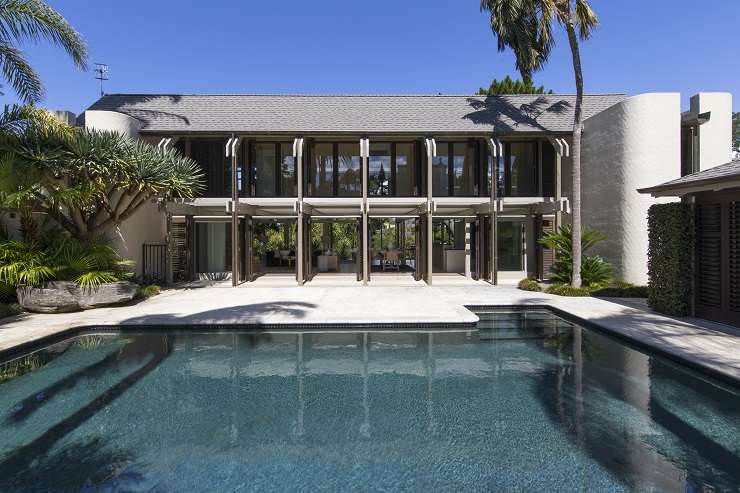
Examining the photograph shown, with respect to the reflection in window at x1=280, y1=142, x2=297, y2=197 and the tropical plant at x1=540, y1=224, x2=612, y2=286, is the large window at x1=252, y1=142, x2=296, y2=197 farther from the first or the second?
the tropical plant at x1=540, y1=224, x2=612, y2=286

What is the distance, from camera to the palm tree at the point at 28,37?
957 centimetres

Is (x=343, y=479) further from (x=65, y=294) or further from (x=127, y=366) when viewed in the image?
(x=65, y=294)

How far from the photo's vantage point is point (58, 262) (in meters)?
10.1

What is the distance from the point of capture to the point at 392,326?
8.41 m

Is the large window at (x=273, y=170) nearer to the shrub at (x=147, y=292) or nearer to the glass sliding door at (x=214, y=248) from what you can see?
the glass sliding door at (x=214, y=248)

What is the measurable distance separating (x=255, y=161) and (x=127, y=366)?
12.2 metres

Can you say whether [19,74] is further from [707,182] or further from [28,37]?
[707,182]

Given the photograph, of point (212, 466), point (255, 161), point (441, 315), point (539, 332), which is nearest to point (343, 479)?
point (212, 466)

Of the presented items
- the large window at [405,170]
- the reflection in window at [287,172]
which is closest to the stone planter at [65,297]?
the reflection in window at [287,172]

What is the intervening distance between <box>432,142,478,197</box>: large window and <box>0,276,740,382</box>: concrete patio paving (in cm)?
540

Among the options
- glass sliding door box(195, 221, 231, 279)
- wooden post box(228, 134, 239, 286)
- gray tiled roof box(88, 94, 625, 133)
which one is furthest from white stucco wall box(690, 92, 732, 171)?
glass sliding door box(195, 221, 231, 279)

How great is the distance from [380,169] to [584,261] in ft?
29.9

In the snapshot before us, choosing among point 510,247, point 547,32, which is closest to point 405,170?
point 510,247

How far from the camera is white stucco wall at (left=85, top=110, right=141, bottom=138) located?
1351cm
